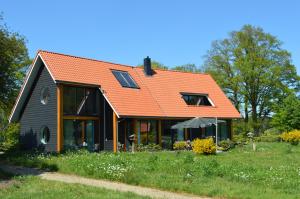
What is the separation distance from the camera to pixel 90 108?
3103 cm

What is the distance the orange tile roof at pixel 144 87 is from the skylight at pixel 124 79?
485mm

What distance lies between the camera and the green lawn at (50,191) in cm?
1325

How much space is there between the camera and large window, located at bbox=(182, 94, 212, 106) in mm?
37909

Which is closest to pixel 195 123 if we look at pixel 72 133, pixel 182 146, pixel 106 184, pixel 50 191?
pixel 182 146

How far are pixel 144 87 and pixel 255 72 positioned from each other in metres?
27.3

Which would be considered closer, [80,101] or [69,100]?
[69,100]

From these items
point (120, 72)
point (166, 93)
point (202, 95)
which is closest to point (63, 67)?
point (120, 72)

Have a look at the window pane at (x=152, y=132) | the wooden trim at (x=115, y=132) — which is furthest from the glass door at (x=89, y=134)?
the window pane at (x=152, y=132)

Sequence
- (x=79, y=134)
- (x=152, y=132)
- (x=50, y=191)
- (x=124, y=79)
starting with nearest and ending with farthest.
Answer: (x=50, y=191), (x=79, y=134), (x=152, y=132), (x=124, y=79)

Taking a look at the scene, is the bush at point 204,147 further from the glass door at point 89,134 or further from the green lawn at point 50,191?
the green lawn at point 50,191

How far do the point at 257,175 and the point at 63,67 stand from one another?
17351mm

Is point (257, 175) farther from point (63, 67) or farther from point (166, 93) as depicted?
point (166, 93)

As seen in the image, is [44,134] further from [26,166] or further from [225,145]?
[225,145]

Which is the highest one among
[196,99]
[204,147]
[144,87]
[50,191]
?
[144,87]
